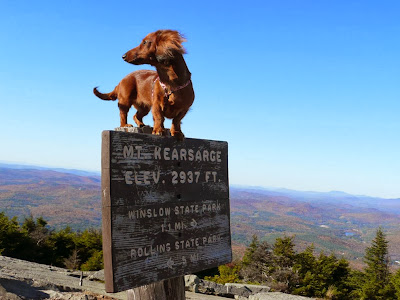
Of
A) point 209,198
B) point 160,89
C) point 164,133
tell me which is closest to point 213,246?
point 209,198

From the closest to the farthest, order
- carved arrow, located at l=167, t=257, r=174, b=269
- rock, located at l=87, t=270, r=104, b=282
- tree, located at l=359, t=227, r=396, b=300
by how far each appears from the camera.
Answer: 1. carved arrow, located at l=167, t=257, r=174, b=269
2. rock, located at l=87, t=270, r=104, b=282
3. tree, located at l=359, t=227, r=396, b=300

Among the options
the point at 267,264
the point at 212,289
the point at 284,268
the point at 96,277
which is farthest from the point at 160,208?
the point at 267,264

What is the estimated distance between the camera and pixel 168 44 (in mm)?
3152

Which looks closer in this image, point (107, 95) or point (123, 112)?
point (123, 112)

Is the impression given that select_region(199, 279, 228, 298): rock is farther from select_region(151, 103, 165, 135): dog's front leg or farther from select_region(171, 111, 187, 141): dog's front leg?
select_region(151, 103, 165, 135): dog's front leg

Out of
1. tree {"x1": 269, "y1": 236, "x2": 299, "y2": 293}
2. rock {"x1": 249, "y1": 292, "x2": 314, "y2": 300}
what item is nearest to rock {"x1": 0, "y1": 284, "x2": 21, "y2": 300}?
rock {"x1": 249, "y1": 292, "x2": 314, "y2": 300}

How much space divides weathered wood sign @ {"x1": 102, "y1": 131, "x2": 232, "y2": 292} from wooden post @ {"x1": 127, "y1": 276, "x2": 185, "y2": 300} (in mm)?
233

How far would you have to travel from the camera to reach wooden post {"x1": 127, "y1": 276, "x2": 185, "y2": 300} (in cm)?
307

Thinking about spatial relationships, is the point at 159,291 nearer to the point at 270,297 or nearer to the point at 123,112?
the point at 123,112

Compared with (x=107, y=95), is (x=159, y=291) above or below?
below

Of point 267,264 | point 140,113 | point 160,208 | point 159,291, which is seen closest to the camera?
point 160,208

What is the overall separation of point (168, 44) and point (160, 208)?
1369 mm

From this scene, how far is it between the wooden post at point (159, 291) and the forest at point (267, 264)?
19.7m

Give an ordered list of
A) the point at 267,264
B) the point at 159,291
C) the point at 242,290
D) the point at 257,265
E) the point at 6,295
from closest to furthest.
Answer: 1. the point at 159,291
2. the point at 6,295
3. the point at 242,290
4. the point at 267,264
5. the point at 257,265
